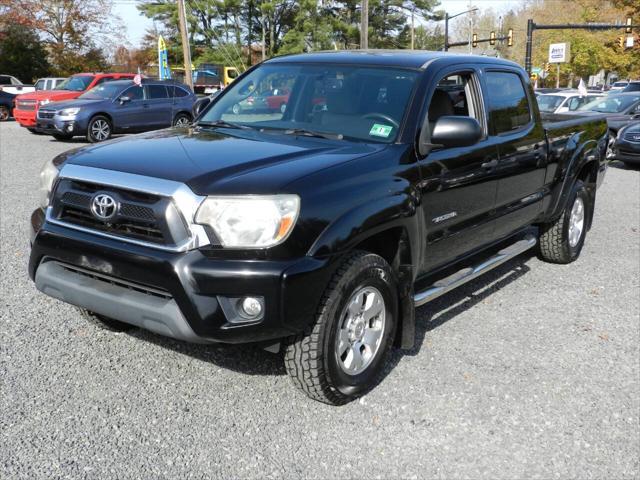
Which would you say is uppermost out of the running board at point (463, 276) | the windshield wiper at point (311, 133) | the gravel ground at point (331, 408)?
the windshield wiper at point (311, 133)

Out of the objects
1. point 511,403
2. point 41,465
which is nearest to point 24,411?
point 41,465

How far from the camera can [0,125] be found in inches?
923

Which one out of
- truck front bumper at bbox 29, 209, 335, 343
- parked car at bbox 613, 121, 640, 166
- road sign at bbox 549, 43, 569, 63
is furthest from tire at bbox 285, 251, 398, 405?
road sign at bbox 549, 43, 569, 63

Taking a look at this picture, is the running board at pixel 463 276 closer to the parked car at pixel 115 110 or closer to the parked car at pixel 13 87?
the parked car at pixel 115 110

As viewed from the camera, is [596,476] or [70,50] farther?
[70,50]

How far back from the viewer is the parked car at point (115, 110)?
53.4 feet

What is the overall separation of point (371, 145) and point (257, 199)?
105 cm

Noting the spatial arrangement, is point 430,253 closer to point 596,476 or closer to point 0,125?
point 596,476

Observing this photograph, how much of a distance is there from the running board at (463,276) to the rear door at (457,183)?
0.13 metres

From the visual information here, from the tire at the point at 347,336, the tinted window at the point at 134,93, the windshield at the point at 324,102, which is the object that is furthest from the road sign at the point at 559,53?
the tire at the point at 347,336

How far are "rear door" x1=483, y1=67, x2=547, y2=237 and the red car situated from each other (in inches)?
614

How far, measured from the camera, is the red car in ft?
62.6

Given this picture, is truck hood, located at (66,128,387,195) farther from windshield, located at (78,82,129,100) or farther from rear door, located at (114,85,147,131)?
windshield, located at (78,82,129,100)

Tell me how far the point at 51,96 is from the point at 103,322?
1681cm
